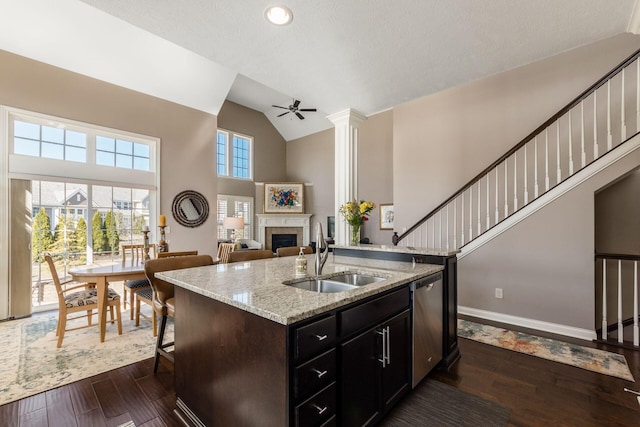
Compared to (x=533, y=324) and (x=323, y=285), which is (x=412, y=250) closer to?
(x=323, y=285)

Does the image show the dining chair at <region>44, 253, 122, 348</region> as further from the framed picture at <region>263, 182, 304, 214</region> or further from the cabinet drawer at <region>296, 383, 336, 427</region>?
the framed picture at <region>263, 182, 304, 214</region>

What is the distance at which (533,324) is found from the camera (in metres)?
3.46

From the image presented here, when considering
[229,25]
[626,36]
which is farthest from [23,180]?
[626,36]

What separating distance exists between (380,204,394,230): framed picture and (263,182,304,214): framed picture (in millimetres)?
2717

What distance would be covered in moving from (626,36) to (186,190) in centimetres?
685

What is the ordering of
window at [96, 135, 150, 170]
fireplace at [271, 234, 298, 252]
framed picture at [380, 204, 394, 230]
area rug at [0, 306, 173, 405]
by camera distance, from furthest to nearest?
1. fireplace at [271, 234, 298, 252]
2. framed picture at [380, 204, 394, 230]
3. window at [96, 135, 150, 170]
4. area rug at [0, 306, 173, 405]

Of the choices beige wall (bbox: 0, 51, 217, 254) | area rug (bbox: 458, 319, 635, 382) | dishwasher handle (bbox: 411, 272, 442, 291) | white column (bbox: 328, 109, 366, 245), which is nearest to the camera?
dishwasher handle (bbox: 411, 272, 442, 291)

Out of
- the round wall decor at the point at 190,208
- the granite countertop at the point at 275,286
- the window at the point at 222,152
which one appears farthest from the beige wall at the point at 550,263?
the window at the point at 222,152

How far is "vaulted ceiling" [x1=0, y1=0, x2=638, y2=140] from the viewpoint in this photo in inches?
73.6

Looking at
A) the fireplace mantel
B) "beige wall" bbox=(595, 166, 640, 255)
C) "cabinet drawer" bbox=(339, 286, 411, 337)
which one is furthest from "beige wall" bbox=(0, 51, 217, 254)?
"beige wall" bbox=(595, 166, 640, 255)

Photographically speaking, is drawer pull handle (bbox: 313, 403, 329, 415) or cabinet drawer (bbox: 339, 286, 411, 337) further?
cabinet drawer (bbox: 339, 286, 411, 337)

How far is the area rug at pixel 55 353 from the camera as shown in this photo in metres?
2.33

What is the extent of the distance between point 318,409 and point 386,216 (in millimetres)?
6655

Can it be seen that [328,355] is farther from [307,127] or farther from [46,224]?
[307,127]
